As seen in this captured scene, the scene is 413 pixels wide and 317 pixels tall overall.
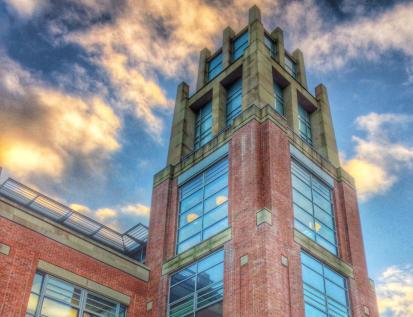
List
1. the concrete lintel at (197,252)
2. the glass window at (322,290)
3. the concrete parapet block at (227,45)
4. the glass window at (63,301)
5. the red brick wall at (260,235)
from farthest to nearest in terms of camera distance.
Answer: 1. the concrete parapet block at (227,45)
2. the concrete lintel at (197,252)
3. the glass window at (322,290)
4. the glass window at (63,301)
5. the red brick wall at (260,235)

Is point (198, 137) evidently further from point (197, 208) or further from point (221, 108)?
point (197, 208)

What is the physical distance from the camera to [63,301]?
23.8 meters

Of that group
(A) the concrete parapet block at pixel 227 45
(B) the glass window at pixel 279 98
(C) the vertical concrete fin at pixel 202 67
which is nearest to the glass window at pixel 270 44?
(A) the concrete parapet block at pixel 227 45

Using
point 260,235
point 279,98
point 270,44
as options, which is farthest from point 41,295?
point 270,44

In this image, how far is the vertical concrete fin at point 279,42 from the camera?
123 ft

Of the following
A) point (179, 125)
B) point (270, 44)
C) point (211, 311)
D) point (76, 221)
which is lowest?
point (211, 311)

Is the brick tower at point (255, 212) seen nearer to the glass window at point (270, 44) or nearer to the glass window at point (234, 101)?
the glass window at point (234, 101)

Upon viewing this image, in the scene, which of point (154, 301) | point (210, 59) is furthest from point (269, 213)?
point (210, 59)

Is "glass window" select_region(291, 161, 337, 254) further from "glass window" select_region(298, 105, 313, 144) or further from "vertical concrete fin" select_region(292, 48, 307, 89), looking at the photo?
"vertical concrete fin" select_region(292, 48, 307, 89)

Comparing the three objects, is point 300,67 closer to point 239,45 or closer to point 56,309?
point 239,45

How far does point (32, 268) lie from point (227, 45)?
2199 centimetres

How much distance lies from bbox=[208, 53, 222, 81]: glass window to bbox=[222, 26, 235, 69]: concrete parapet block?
1.12m

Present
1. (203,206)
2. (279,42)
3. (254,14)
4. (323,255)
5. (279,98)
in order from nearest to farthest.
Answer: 1. (323,255)
2. (203,206)
3. (279,98)
4. (254,14)
5. (279,42)

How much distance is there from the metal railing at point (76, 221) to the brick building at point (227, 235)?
88 millimetres
